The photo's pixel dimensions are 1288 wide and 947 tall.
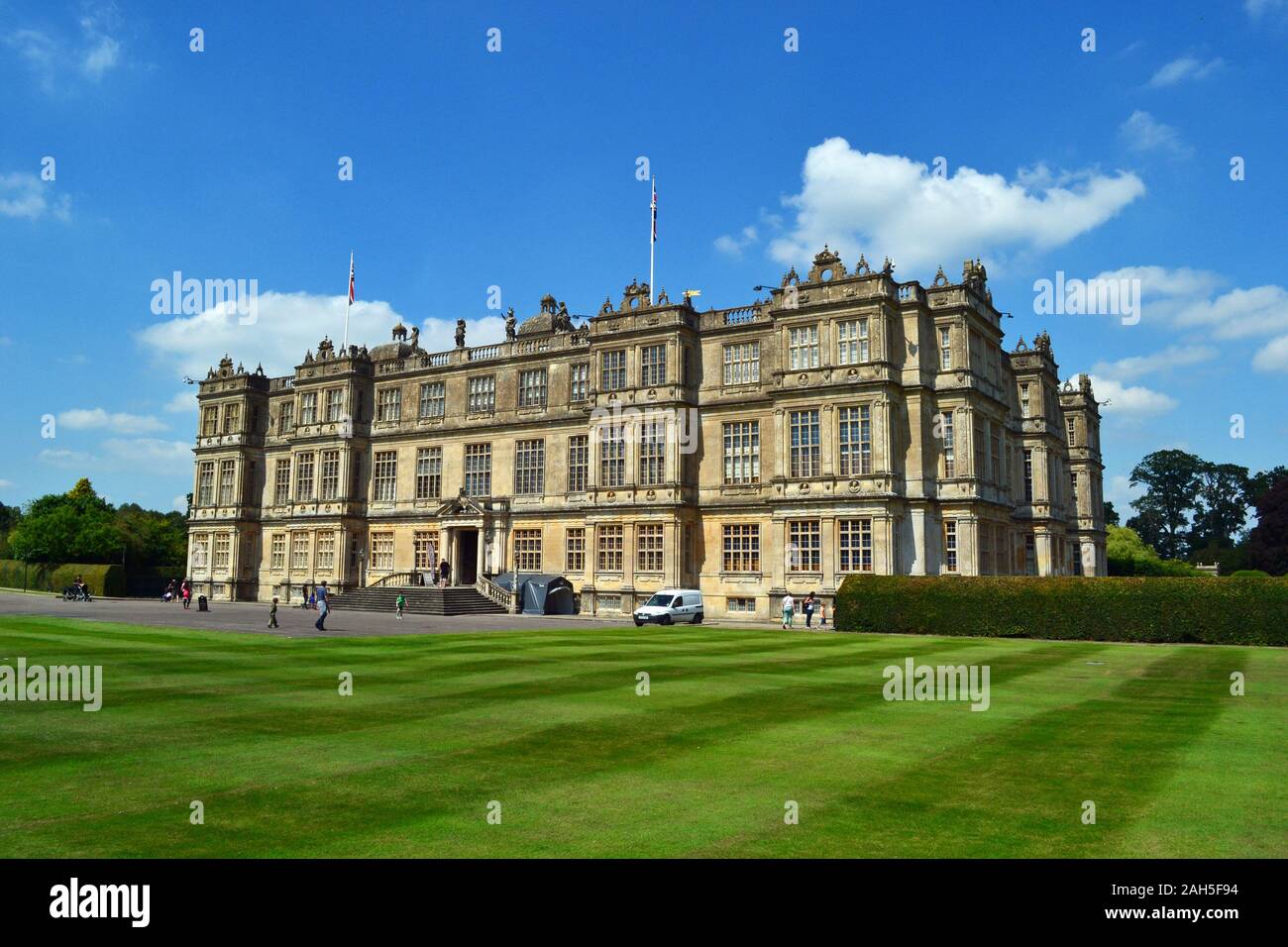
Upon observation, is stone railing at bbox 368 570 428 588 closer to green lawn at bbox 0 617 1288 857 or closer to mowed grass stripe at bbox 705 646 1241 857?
green lawn at bbox 0 617 1288 857

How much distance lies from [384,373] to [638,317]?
20.9 m

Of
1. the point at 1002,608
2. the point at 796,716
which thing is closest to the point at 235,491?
the point at 1002,608

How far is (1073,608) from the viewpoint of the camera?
3384 cm

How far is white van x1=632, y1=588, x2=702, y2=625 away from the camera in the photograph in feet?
132

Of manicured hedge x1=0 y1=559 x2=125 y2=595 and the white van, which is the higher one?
manicured hedge x1=0 y1=559 x2=125 y2=595

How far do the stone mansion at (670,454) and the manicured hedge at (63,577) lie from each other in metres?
8.81

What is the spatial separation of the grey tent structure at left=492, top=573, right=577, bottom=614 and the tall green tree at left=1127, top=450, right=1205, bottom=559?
10626 centimetres

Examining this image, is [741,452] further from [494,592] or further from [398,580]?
[398,580]

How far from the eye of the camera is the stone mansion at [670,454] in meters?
43.8

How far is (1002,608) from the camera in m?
34.9

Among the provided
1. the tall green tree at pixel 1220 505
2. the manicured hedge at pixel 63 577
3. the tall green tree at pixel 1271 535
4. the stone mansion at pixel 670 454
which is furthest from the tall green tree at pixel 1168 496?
the manicured hedge at pixel 63 577

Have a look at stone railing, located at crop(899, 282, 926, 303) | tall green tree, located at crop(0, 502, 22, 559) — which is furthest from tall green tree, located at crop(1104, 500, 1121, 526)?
tall green tree, located at crop(0, 502, 22, 559)

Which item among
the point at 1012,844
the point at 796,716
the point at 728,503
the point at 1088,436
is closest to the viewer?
the point at 1012,844

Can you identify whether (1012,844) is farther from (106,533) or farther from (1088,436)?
(106,533)
